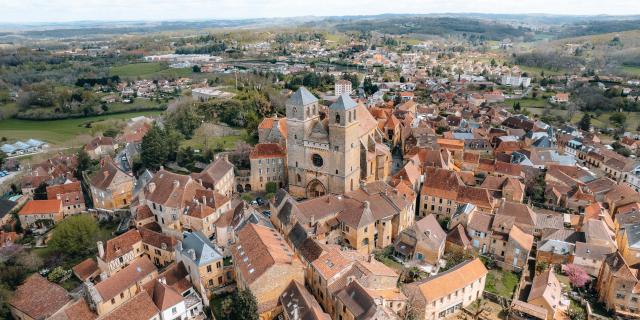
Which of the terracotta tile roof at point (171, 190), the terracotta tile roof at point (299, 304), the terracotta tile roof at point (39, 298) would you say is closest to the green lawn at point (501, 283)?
the terracotta tile roof at point (299, 304)

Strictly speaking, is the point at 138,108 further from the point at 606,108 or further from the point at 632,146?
the point at 606,108

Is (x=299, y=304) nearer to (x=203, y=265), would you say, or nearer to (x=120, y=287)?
(x=203, y=265)

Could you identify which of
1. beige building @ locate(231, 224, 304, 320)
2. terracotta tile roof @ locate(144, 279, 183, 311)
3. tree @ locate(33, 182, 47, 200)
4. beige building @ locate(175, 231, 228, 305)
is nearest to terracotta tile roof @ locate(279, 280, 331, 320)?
beige building @ locate(231, 224, 304, 320)

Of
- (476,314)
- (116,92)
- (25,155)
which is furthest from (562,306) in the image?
(116,92)

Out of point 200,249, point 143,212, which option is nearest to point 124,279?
point 200,249

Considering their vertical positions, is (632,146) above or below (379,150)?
below
